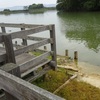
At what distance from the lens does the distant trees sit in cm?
5259

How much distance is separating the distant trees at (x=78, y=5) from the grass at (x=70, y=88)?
49301 millimetres

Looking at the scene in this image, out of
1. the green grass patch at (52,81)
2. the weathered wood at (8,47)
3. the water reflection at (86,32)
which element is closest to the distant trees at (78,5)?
the water reflection at (86,32)

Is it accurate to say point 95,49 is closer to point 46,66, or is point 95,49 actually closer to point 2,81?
point 46,66

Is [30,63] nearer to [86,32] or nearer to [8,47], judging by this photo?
[8,47]

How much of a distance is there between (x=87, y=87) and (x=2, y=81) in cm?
457

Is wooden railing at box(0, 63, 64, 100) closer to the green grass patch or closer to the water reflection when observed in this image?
the green grass patch

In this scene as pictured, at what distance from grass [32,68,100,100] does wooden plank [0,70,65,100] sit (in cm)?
372

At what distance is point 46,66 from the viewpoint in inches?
206

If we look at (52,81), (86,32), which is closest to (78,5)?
(86,32)

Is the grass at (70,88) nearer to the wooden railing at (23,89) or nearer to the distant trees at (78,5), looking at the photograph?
the wooden railing at (23,89)

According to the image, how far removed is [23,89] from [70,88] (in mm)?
4314

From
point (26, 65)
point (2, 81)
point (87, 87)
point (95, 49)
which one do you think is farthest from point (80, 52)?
point (2, 81)

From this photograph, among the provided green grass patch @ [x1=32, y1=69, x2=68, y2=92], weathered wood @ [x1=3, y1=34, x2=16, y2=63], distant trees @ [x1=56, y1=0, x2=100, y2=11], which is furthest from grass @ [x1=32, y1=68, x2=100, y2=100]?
distant trees @ [x1=56, y1=0, x2=100, y2=11]

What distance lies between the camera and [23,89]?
1417 millimetres
